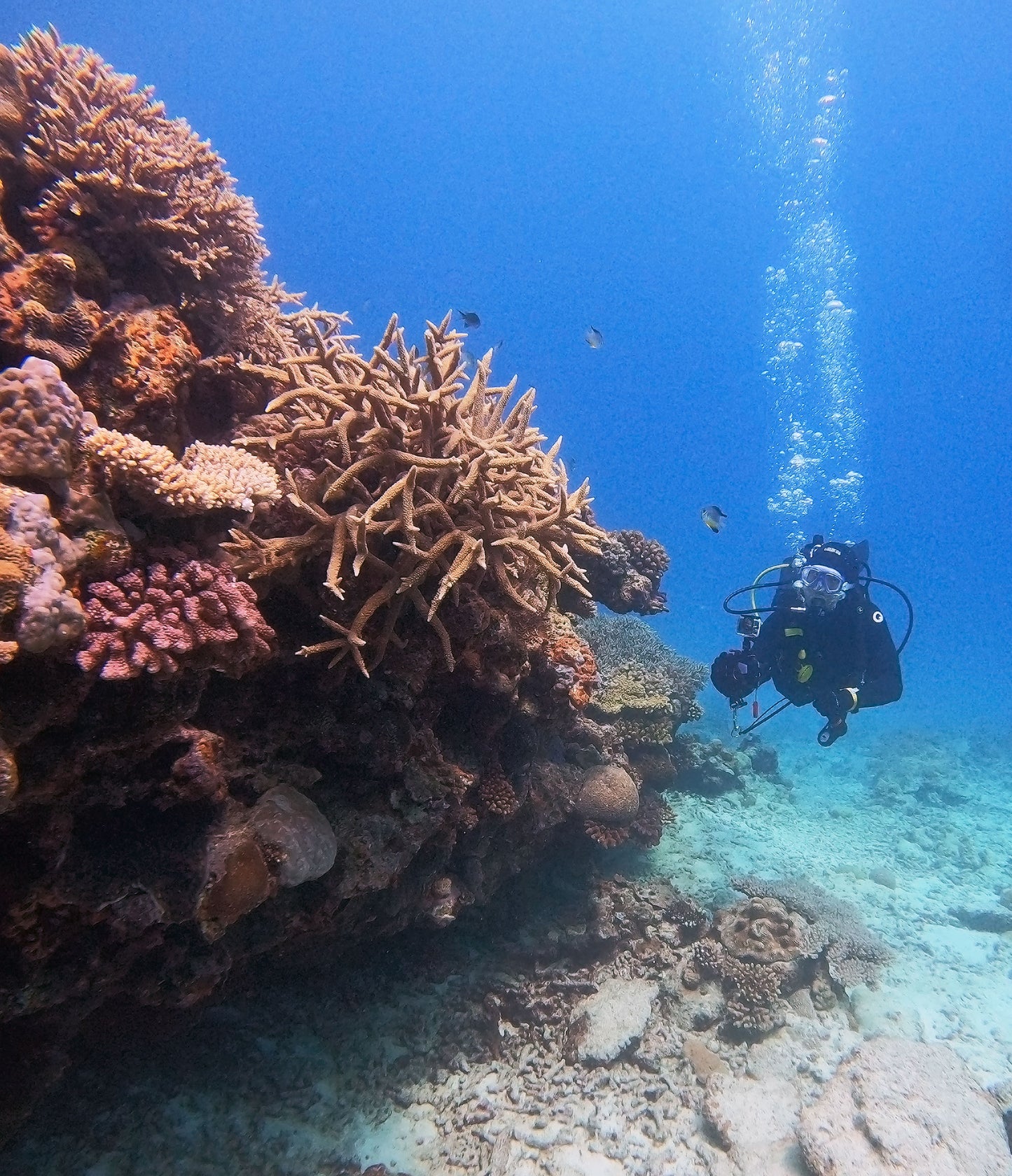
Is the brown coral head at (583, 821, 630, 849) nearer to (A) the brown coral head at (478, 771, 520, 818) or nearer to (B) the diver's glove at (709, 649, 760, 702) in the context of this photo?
(A) the brown coral head at (478, 771, 520, 818)

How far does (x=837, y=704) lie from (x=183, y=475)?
833 centimetres

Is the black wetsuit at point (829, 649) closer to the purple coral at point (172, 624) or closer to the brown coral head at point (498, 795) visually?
the brown coral head at point (498, 795)

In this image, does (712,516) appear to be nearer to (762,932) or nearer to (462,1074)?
(762,932)

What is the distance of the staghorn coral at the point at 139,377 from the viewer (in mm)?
2896

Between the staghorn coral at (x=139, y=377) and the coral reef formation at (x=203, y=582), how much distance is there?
14 mm

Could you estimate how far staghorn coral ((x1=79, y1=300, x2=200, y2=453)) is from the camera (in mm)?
2896

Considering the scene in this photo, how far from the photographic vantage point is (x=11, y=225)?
3240mm

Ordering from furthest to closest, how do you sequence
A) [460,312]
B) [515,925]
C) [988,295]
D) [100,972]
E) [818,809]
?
[988,295] → [818,809] → [460,312] → [515,925] → [100,972]

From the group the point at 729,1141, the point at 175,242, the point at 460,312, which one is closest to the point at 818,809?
the point at 729,1141

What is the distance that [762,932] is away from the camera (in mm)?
6648

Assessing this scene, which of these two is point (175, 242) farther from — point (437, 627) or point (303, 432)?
point (437, 627)

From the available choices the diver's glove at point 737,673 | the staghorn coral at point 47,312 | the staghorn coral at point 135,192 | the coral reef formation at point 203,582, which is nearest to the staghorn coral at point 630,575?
the diver's glove at point 737,673

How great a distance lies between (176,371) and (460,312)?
9015mm

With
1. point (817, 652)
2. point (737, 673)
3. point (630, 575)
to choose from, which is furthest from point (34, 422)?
point (817, 652)
